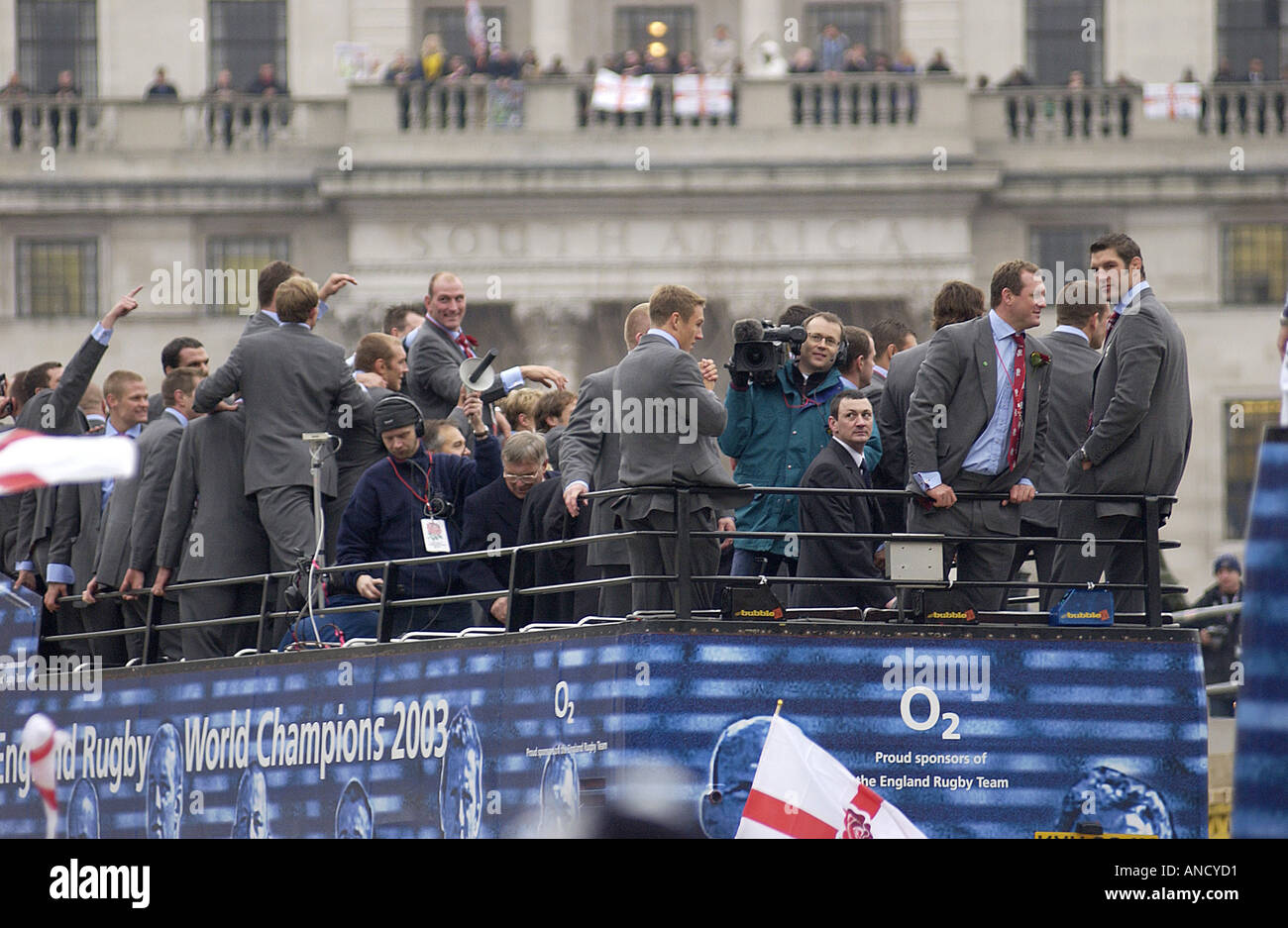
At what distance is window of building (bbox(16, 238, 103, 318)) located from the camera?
155ft

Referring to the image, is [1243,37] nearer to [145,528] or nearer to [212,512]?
[145,528]

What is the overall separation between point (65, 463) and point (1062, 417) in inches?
239

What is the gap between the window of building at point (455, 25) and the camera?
51781 mm

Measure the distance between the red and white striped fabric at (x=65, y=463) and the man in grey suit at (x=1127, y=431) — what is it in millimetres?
4966

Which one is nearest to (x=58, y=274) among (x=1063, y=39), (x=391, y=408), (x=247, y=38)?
(x=247, y=38)

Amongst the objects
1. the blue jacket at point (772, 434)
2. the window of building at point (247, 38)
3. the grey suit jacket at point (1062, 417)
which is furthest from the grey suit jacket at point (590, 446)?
the window of building at point (247, 38)

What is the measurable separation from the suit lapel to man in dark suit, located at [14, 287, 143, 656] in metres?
4.86

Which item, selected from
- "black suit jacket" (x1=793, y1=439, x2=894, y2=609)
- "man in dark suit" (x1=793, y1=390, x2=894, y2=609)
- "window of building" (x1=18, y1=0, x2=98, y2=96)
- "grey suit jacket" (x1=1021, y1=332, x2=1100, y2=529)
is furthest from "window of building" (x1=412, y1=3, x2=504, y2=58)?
"black suit jacket" (x1=793, y1=439, x2=894, y2=609)

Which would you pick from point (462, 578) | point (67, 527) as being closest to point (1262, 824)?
point (462, 578)

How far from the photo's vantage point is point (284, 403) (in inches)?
547

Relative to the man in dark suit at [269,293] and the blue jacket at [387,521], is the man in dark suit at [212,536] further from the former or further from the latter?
the blue jacket at [387,521]

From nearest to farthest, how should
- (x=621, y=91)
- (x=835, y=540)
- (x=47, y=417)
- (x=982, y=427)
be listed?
(x=982, y=427) → (x=835, y=540) → (x=47, y=417) → (x=621, y=91)

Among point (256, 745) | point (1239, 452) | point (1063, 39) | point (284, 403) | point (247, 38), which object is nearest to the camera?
point (256, 745)
